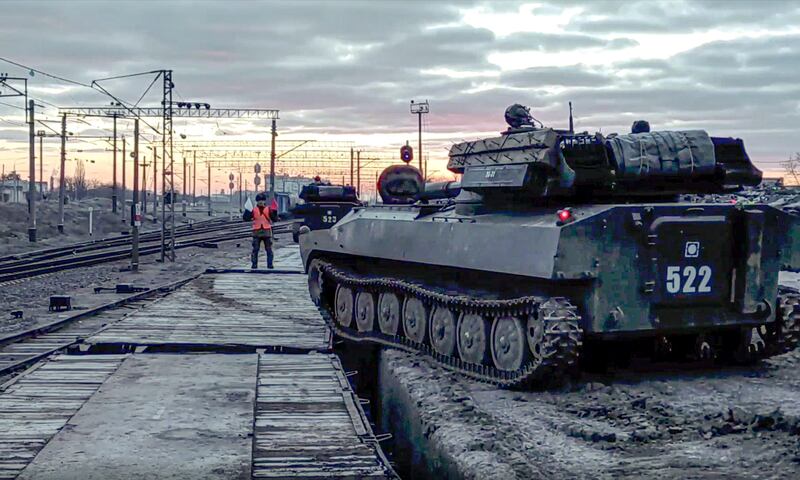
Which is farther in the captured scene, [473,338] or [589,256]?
[473,338]

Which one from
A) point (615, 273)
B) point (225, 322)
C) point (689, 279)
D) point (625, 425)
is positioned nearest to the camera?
point (625, 425)

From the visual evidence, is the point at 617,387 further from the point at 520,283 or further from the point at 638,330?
the point at 520,283

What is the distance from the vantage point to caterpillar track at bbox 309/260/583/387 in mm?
8797

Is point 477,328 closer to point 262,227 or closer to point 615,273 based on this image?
point 615,273

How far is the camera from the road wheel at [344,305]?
1401 cm

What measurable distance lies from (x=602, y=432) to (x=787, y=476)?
1542 millimetres

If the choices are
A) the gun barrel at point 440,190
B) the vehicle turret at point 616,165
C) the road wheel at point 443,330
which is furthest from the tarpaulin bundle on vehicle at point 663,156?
the gun barrel at point 440,190

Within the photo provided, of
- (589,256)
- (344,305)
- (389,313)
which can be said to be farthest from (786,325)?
(344,305)

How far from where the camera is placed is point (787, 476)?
626cm

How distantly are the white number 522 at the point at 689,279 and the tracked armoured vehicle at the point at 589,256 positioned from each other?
13 millimetres

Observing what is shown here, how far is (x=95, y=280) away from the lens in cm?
2517

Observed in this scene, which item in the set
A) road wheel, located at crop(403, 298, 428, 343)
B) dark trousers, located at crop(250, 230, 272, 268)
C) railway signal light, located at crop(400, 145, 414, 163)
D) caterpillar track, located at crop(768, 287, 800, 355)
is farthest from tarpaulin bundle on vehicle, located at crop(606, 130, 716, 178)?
dark trousers, located at crop(250, 230, 272, 268)

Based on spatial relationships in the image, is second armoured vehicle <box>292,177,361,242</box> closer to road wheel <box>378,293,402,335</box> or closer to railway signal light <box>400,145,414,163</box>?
railway signal light <box>400,145,414,163</box>

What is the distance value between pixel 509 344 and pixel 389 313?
3269 mm
